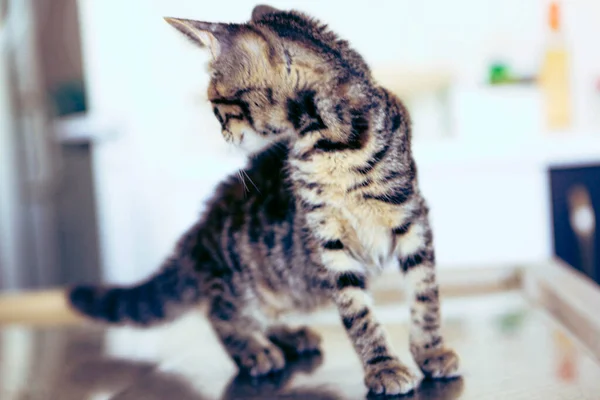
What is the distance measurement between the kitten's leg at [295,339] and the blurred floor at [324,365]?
14 millimetres

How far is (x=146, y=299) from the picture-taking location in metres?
0.73

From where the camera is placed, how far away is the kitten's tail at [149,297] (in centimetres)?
67

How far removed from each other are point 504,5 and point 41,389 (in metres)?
1.33

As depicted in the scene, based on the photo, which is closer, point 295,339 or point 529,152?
point 295,339

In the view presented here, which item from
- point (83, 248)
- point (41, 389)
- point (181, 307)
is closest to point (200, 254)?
point (181, 307)

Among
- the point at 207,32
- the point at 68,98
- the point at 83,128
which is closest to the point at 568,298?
the point at 207,32

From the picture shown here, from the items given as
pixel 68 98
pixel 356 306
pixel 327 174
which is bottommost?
pixel 356 306

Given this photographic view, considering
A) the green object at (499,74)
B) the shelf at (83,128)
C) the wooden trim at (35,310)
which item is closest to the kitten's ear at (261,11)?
the wooden trim at (35,310)

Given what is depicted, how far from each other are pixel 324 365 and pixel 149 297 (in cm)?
25

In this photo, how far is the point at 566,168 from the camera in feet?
4.60

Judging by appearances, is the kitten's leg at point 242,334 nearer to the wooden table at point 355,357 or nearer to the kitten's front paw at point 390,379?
the wooden table at point 355,357

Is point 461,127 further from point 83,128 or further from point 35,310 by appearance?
point 83,128

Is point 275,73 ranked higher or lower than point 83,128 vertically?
lower

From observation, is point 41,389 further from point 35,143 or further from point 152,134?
point 35,143
